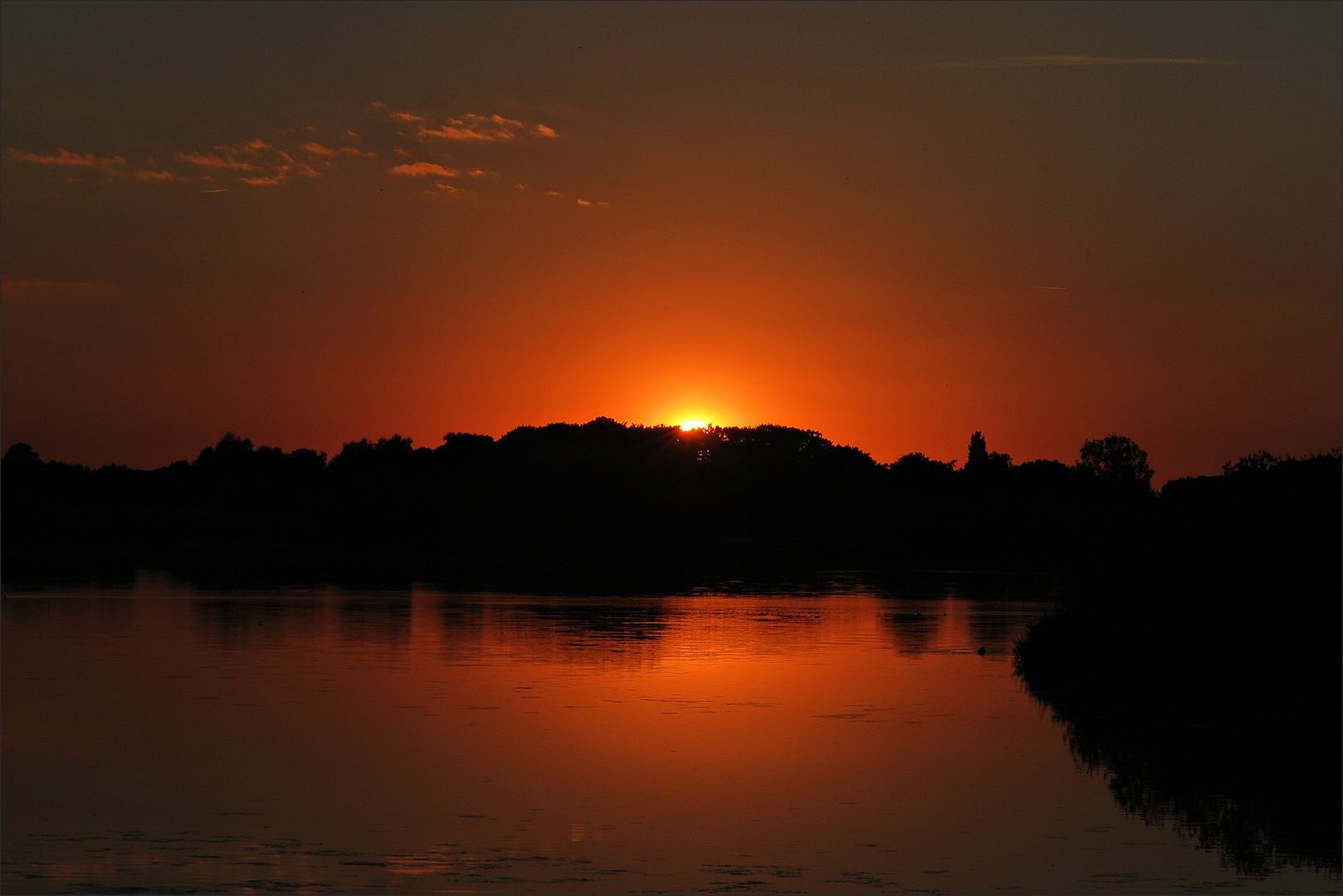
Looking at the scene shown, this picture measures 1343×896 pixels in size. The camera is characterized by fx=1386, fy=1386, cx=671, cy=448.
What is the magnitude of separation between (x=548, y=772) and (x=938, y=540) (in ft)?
265

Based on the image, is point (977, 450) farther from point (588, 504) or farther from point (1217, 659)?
point (1217, 659)

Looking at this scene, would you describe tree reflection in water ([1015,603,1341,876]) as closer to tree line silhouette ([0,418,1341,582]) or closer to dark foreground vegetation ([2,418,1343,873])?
dark foreground vegetation ([2,418,1343,873])

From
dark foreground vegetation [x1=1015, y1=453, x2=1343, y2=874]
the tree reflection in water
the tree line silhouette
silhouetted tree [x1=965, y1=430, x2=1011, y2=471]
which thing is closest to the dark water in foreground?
the tree reflection in water

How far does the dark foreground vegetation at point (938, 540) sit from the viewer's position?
17422 mm

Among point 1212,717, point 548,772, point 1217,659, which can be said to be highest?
point 1217,659

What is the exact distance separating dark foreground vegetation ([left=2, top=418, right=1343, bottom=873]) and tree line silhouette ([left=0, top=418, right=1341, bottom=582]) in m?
0.41

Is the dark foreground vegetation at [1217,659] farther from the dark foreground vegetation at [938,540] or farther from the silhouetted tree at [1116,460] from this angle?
the silhouetted tree at [1116,460]

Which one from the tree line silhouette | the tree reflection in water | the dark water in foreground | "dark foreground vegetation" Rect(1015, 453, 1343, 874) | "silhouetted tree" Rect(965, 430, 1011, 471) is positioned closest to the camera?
the dark water in foreground

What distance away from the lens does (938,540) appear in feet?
307

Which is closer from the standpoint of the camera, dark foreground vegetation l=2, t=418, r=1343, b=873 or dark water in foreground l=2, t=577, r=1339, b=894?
dark water in foreground l=2, t=577, r=1339, b=894

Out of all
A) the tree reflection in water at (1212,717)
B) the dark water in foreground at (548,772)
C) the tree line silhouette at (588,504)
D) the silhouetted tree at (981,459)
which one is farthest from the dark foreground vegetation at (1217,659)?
the silhouetted tree at (981,459)

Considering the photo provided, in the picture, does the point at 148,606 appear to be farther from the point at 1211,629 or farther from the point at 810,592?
the point at 1211,629

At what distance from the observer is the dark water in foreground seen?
11.3m

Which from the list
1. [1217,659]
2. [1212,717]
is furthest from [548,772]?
[1217,659]
